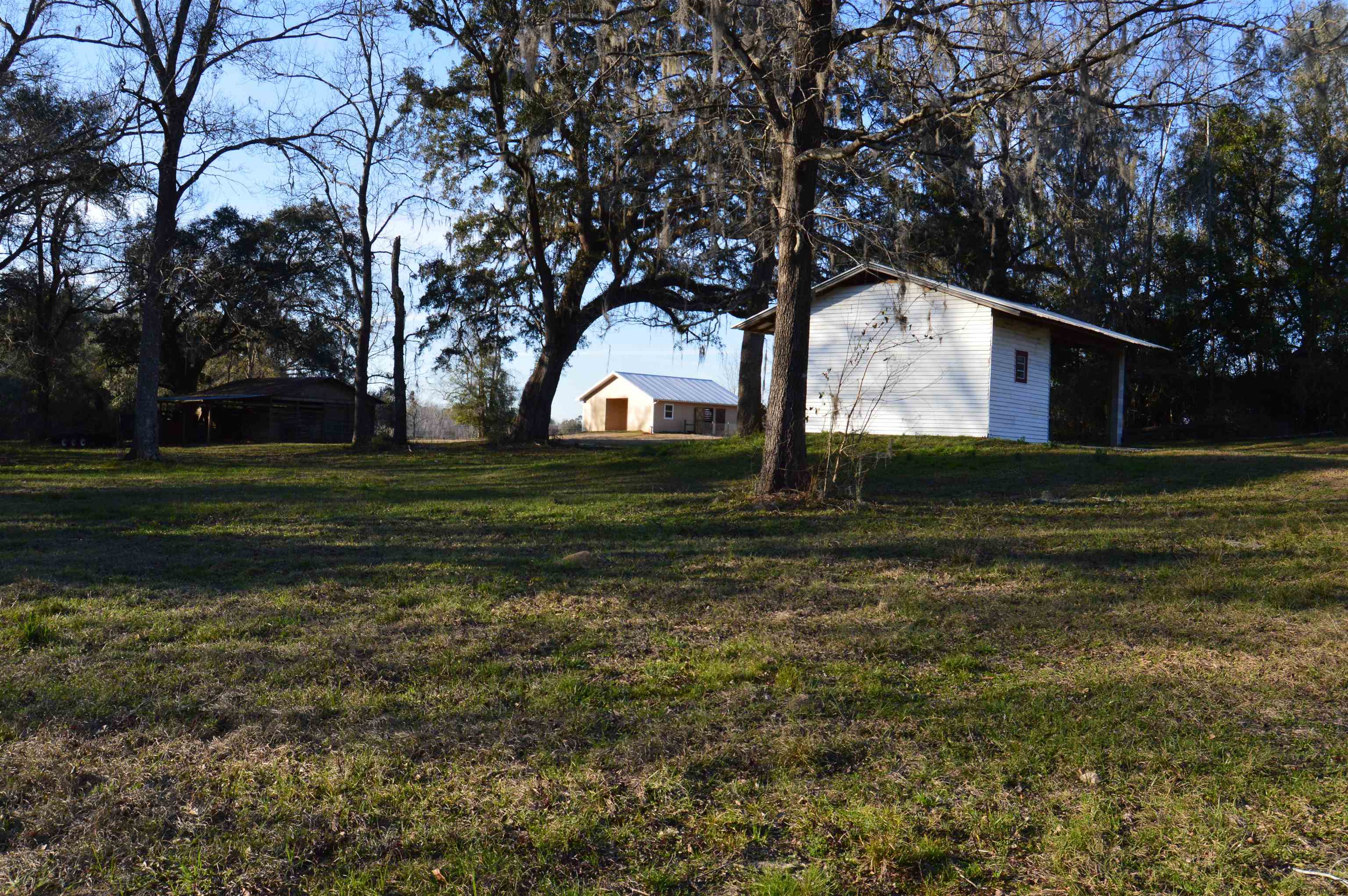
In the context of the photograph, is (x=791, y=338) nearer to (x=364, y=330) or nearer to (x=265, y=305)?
(x=364, y=330)

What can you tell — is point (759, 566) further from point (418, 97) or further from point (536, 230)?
point (418, 97)

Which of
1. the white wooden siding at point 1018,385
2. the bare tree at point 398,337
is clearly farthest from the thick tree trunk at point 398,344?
the white wooden siding at point 1018,385

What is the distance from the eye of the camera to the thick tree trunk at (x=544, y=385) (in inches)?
1013

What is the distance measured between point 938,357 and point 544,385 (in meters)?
11.1

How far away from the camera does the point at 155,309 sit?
1997cm

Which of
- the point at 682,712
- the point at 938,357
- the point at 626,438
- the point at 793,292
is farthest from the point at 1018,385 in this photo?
the point at 626,438

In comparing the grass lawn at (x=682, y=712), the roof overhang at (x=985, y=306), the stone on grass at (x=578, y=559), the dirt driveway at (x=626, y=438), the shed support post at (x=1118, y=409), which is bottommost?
the grass lawn at (x=682, y=712)

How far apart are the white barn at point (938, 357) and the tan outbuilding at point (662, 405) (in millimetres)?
24191

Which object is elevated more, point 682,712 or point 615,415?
point 615,415

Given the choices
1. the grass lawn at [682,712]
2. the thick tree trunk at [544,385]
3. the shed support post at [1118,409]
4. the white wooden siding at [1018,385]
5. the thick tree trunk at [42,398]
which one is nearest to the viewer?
the grass lawn at [682,712]

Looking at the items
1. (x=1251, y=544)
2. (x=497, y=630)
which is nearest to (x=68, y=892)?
(x=497, y=630)

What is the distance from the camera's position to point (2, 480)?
15.7m

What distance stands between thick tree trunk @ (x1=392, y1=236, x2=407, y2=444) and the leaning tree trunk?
732 inches

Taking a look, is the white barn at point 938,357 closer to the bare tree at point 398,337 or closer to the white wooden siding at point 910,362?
the white wooden siding at point 910,362
